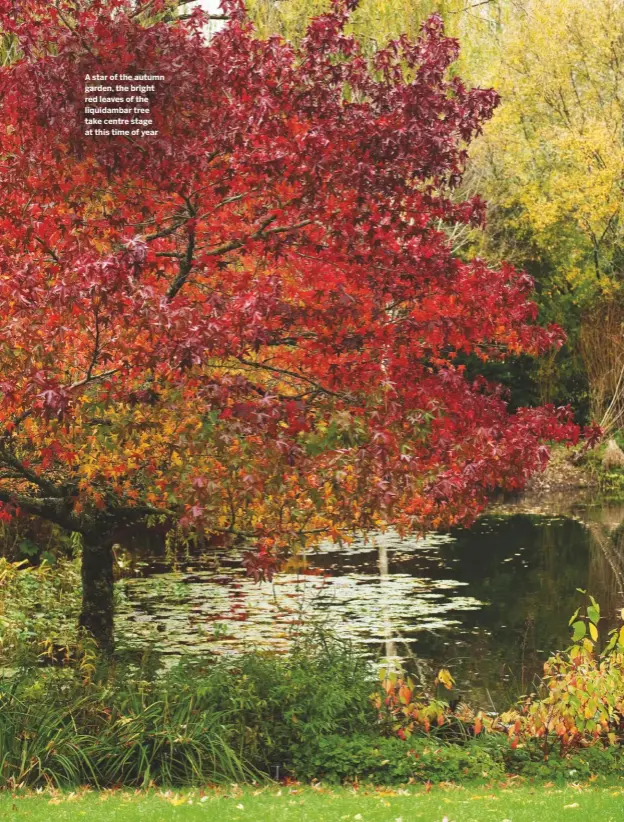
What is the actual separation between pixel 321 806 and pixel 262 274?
148 inches

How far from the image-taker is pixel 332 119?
26.4 ft

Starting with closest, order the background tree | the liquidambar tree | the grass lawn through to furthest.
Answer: the grass lawn < the liquidambar tree < the background tree

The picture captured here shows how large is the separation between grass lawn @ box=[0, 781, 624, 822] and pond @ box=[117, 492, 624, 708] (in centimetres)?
177

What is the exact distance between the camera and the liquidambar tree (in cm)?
711

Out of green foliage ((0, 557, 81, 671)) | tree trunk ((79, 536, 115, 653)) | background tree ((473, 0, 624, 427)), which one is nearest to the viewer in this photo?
tree trunk ((79, 536, 115, 653))

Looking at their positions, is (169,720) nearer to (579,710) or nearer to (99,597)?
(99,597)

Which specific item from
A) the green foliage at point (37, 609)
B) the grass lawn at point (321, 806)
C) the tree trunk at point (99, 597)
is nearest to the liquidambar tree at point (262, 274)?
the tree trunk at point (99, 597)

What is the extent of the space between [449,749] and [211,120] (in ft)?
17.5

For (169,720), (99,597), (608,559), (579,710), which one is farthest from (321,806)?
(608,559)

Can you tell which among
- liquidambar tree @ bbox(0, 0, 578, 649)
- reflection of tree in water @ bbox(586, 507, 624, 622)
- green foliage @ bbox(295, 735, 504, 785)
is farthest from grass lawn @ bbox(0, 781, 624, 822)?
reflection of tree in water @ bbox(586, 507, 624, 622)

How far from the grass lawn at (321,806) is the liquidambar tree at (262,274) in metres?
1.58

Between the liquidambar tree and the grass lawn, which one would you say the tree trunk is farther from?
the grass lawn

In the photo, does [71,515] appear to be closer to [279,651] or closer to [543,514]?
[279,651]

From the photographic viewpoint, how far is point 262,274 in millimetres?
8172
